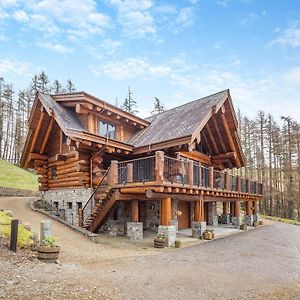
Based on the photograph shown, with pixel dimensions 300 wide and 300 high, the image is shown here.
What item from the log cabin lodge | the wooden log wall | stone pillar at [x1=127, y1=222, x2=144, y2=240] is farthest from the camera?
the wooden log wall

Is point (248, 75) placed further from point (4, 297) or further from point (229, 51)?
point (4, 297)

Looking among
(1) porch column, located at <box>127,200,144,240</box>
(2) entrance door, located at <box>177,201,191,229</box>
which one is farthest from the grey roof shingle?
(2) entrance door, located at <box>177,201,191,229</box>

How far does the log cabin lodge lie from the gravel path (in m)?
3.04

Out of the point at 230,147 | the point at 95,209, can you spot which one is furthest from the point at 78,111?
the point at 230,147

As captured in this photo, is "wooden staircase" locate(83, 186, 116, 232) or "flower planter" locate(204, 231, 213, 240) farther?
"flower planter" locate(204, 231, 213, 240)

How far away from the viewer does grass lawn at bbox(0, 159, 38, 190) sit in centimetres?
2947

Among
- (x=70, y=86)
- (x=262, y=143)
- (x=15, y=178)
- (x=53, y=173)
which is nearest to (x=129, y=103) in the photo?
(x=70, y=86)

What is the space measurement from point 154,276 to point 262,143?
35.5 metres

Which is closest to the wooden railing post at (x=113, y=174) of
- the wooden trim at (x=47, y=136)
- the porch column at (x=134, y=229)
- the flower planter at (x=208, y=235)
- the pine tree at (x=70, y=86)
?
the porch column at (x=134, y=229)

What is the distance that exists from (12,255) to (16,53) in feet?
59.0

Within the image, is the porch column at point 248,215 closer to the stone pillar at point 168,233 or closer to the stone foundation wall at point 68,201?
the stone pillar at point 168,233

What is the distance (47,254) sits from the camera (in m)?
8.63

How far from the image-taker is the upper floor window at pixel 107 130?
18375mm

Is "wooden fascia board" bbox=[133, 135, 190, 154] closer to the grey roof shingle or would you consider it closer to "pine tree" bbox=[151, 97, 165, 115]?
the grey roof shingle
